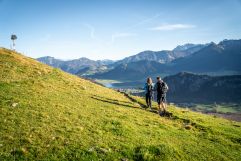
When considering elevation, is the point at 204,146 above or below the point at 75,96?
below

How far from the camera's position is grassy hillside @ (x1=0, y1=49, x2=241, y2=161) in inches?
622

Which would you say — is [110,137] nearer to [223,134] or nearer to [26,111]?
[26,111]

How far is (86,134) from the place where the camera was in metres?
18.3

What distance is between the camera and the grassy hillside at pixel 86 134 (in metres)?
15.8

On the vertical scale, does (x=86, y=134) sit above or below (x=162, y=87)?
below

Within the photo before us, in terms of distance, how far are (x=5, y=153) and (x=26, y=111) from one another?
6.75 metres

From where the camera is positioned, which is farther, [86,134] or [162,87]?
[162,87]

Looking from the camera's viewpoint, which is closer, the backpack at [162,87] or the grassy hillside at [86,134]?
the grassy hillside at [86,134]

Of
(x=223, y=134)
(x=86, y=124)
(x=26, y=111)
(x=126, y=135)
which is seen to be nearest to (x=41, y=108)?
(x=26, y=111)

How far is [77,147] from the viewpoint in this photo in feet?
53.3

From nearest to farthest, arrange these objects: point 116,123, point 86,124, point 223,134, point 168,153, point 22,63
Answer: point 168,153 → point 86,124 → point 116,123 → point 223,134 → point 22,63

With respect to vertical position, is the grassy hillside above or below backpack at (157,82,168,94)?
below

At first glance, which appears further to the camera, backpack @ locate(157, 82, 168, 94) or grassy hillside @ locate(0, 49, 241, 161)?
backpack @ locate(157, 82, 168, 94)

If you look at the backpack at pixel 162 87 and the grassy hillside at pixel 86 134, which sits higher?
the backpack at pixel 162 87
